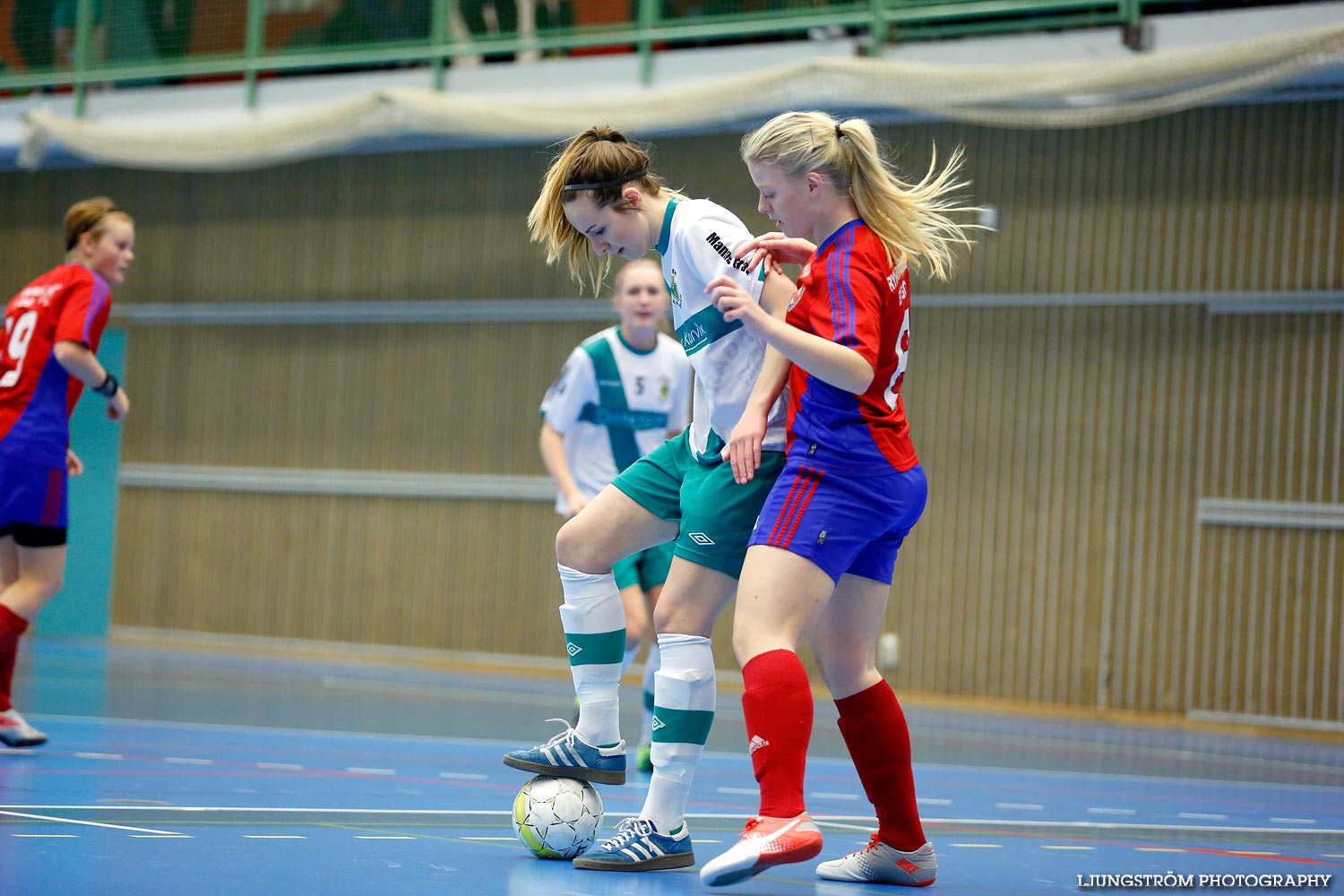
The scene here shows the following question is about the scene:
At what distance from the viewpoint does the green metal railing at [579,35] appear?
983 cm

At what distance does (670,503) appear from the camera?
350 cm

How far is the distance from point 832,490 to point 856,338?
337 millimetres

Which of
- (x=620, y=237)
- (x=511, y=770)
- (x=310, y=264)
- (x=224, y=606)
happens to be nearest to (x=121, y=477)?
(x=224, y=606)

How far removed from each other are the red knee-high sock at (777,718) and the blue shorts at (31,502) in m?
3.29

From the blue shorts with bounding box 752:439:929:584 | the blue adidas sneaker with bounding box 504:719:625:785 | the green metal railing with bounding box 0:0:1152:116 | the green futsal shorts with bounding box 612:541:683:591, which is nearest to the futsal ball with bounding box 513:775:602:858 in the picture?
the blue adidas sneaker with bounding box 504:719:625:785

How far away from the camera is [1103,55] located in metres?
9.38

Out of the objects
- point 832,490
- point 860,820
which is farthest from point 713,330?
point 860,820

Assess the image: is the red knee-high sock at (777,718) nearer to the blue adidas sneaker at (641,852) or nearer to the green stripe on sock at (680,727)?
the green stripe on sock at (680,727)

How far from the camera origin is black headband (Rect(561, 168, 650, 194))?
11.5 ft

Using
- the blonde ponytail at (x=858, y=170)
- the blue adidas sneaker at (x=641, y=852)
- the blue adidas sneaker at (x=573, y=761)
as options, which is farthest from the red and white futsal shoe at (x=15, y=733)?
the blonde ponytail at (x=858, y=170)

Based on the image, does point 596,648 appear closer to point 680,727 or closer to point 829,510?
point 680,727

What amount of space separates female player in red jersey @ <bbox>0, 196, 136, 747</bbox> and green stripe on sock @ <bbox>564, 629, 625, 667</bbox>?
2.56 meters

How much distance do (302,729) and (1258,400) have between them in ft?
21.3

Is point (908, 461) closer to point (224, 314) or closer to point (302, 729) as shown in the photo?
point (302, 729)
